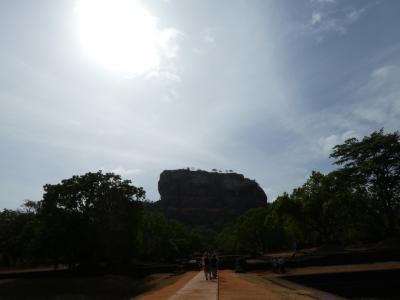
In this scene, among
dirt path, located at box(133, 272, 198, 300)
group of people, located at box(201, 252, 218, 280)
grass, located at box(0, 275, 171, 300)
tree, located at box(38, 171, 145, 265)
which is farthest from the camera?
tree, located at box(38, 171, 145, 265)

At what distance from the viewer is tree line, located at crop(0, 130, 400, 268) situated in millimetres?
30125

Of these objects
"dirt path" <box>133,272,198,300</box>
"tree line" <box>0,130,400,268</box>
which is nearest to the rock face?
"tree line" <box>0,130,400,268</box>

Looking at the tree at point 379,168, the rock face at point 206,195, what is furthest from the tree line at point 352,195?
the rock face at point 206,195

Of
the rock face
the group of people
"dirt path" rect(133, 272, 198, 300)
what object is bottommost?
"dirt path" rect(133, 272, 198, 300)

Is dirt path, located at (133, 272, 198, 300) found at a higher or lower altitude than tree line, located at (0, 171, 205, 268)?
lower

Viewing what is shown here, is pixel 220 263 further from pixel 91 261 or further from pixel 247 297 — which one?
pixel 247 297

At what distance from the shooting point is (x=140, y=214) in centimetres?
3281

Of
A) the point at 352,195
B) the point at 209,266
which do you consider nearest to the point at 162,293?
the point at 209,266

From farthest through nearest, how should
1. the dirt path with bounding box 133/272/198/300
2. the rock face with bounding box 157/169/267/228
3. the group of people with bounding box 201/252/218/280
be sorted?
1. the rock face with bounding box 157/169/267/228
2. the group of people with bounding box 201/252/218/280
3. the dirt path with bounding box 133/272/198/300

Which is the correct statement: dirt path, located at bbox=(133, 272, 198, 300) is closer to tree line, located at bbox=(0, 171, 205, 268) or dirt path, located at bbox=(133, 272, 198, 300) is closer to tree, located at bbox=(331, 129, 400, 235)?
tree line, located at bbox=(0, 171, 205, 268)

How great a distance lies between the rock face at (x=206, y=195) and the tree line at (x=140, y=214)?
3685 inches

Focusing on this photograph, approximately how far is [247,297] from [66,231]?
20.3 m

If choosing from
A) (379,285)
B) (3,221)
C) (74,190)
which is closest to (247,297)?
(379,285)

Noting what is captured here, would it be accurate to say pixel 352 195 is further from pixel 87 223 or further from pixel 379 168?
pixel 87 223
